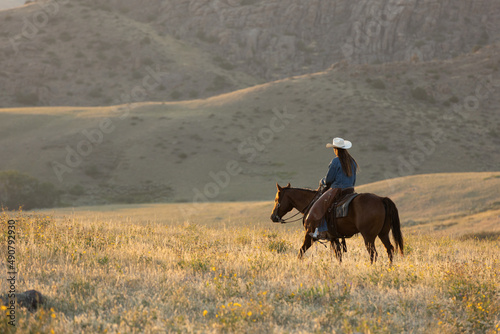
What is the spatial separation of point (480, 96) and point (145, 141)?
4232 cm

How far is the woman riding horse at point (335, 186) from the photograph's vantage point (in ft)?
30.1

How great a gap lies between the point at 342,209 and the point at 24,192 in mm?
32263

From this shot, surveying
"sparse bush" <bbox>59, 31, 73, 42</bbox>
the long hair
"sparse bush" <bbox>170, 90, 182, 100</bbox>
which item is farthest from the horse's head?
"sparse bush" <bbox>59, 31, 73, 42</bbox>

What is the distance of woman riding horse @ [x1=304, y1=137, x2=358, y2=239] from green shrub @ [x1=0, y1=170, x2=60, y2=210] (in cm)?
3042

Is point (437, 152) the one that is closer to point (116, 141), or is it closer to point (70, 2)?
point (116, 141)

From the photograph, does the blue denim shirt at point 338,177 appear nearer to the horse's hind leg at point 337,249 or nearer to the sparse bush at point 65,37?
the horse's hind leg at point 337,249

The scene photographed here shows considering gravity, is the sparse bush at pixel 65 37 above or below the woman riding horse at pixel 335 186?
above

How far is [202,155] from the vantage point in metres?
46.0

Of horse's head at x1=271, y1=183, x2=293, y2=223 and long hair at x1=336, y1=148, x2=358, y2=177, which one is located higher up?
long hair at x1=336, y1=148, x2=358, y2=177

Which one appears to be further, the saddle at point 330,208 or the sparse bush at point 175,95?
the sparse bush at point 175,95

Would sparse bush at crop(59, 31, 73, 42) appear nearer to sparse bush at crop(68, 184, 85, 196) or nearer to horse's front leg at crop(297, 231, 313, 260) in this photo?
sparse bush at crop(68, 184, 85, 196)

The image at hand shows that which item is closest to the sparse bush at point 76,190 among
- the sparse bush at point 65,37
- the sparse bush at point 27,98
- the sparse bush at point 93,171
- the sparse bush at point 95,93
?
the sparse bush at point 93,171

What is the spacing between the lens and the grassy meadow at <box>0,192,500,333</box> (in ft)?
19.2

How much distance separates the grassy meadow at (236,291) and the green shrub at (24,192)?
26.2 m
